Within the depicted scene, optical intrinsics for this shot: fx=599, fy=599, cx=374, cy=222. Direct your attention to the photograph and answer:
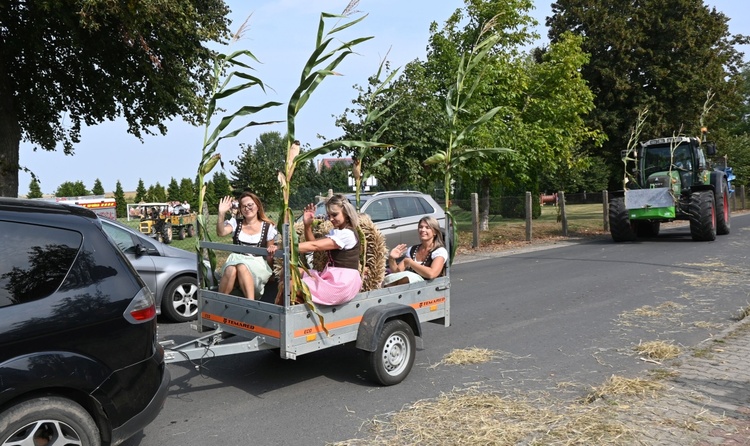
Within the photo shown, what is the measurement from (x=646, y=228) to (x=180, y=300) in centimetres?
1643

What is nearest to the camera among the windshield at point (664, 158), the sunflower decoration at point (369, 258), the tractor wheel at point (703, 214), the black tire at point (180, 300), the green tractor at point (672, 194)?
the sunflower decoration at point (369, 258)

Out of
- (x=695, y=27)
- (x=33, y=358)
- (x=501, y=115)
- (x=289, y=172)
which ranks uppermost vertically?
(x=695, y=27)

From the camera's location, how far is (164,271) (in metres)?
A: 8.22

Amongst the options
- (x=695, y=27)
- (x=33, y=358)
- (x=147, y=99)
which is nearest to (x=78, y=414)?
(x=33, y=358)

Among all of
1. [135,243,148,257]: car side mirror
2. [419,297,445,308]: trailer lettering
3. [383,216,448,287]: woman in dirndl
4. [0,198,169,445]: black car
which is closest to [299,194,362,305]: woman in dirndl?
[383,216,448,287]: woman in dirndl

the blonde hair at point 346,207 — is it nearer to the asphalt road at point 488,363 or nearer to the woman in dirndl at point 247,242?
the woman in dirndl at point 247,242

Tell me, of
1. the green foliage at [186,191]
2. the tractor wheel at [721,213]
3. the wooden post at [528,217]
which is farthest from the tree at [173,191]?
the tractor wheel at [721,213]

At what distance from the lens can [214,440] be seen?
Answer: 433cm

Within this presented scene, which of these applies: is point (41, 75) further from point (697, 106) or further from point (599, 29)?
point (697, 106)

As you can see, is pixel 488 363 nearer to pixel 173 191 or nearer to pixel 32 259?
pixel 32 259

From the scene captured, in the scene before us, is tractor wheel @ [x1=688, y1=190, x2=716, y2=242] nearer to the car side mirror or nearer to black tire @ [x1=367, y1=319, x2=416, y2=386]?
black tire @ [x1=367, y1=319, x2=416, y2=386]

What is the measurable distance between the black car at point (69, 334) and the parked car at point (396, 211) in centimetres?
834

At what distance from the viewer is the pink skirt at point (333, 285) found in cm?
497

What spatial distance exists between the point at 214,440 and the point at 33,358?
1.56 m
